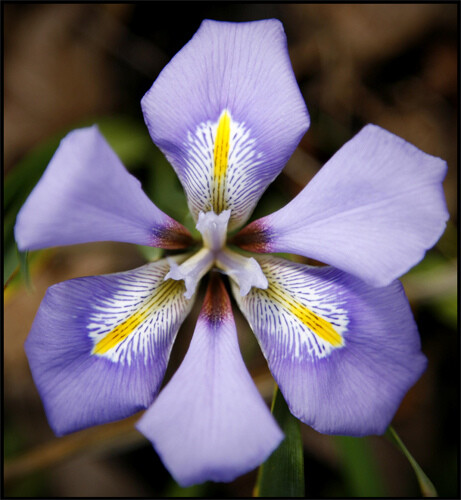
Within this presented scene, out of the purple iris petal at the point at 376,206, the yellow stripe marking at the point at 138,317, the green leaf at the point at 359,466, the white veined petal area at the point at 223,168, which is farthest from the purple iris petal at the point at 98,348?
the green leaf at the point at 359,466

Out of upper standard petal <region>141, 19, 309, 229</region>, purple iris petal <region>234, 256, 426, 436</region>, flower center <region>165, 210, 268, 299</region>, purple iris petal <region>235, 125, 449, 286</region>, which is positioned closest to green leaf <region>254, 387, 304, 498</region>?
purple iris petal <region>234, 256, 426, 436</region>

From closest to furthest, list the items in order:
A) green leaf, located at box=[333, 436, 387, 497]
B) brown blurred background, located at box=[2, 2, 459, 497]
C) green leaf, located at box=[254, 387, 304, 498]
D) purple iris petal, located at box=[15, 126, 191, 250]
A: purple iris petal, located at box=[15, 126, 191, 250]
green leaf, located at box=[254, 387, 304, 498]
green leaf, located at box=[333, 436, 387, 497]
brown blurred background, located at box=[2, 2, 459, 497]

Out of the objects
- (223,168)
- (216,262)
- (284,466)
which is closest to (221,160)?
(223,168)

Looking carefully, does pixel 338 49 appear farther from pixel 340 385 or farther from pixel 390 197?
pixel 340 385

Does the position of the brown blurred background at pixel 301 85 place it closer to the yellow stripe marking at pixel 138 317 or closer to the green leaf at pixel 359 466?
the green leaf at pixel 359 466

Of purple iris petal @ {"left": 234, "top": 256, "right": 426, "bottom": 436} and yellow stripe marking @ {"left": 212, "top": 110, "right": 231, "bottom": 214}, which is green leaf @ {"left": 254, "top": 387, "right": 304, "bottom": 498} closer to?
purple iris petal @ {"left": 234, "top": 256, "right": 426, "bottom": 436}

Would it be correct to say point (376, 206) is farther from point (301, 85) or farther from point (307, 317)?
point (301, 85)

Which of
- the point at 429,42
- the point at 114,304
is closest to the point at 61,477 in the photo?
the point at 114,304
